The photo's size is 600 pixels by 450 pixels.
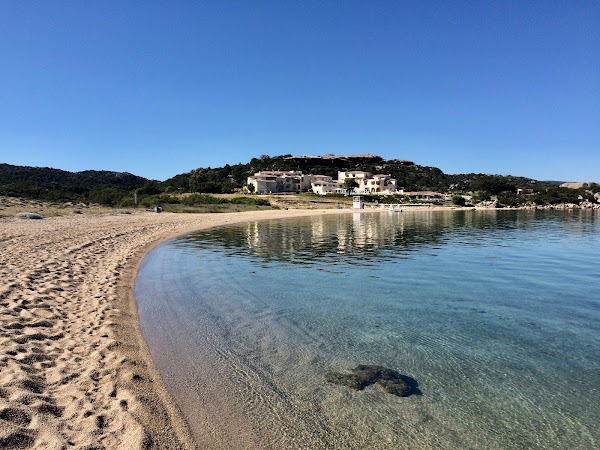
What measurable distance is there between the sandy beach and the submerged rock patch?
272 cm

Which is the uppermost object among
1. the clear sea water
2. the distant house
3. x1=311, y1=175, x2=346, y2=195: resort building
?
x1=311, y1=175, x2=346, y2=195: resort building

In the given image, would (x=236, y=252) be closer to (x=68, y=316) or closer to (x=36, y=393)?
(x=68, y=316)

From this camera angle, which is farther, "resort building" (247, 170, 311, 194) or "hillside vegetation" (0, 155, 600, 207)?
"resort building" (247, 170, 311, 194)

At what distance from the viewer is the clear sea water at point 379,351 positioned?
17.1 ft

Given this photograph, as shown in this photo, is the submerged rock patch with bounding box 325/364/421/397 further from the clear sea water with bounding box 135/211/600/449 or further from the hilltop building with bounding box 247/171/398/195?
the hilltop building with bounding box 247/171/398/195

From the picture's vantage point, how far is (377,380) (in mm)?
6539

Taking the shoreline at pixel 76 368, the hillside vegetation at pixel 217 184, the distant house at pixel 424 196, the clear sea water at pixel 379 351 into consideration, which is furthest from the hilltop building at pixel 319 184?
the shoreline at pixel 76 368

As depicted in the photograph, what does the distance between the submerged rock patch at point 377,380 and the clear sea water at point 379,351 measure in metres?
0.16

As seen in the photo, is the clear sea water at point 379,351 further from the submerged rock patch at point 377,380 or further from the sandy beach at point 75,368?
the sandy beach at point 75,368

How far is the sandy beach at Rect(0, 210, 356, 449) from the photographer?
458 centimetres

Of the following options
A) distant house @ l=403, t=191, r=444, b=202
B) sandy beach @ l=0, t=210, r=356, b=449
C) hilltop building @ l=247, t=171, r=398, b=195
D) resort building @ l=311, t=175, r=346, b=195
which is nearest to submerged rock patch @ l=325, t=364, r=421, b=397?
sandy beach @ l=0, t=210, r=356, b=449

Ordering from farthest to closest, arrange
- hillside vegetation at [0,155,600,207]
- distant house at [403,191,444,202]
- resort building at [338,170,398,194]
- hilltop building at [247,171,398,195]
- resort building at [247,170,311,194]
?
1. resort building at [338,170,398,194]
2. hilltop building at [247,171,398,195]
3. distant house at [403,191,444,202]
4. resort building at [247,170,311,194]
5. hillside vegetation at [0,155,600,207]

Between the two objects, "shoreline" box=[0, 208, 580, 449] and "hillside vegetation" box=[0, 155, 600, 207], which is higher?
"hillside vegetation" box=[0, 155, 600, 207]

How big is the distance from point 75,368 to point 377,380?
5.09 m
